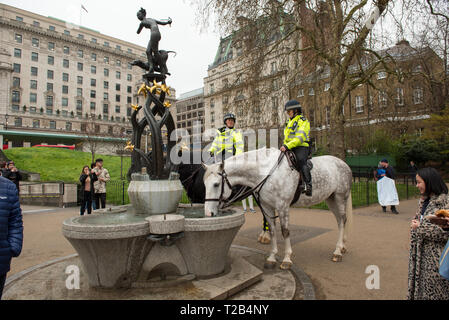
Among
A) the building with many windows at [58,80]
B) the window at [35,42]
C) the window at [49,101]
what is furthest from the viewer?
the window at [35,42]

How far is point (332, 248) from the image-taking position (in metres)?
6.21

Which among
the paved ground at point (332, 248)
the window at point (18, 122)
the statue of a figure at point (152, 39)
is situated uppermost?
the window at point (18, 122)

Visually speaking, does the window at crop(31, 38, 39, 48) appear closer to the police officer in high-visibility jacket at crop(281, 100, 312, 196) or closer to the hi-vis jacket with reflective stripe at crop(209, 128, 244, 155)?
the hi-vis jacket with reflective stripe at crop(209, 128, 244, 155)

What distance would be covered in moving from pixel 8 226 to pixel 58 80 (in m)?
75.2

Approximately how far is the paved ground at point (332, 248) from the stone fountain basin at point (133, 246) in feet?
5.38

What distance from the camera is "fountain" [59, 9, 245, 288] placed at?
3494mm

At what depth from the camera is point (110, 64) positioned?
7394 centimetres

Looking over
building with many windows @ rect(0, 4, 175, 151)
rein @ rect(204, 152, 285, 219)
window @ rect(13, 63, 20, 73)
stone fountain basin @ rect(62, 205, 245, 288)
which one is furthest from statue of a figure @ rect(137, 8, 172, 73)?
window @ rect(13, 63, 20, 73)

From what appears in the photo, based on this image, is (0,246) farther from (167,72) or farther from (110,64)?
(110,64)

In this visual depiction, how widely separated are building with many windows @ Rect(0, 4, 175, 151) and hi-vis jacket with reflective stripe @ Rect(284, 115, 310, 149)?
50309mm

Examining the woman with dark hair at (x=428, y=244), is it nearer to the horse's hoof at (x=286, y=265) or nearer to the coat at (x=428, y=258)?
the coat at (x=428, y=258)

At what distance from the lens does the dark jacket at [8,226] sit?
2.46m

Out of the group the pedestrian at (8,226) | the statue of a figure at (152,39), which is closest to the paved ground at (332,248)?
the pedestrian at (8,226)

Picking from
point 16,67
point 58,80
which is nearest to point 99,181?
point 16,67
